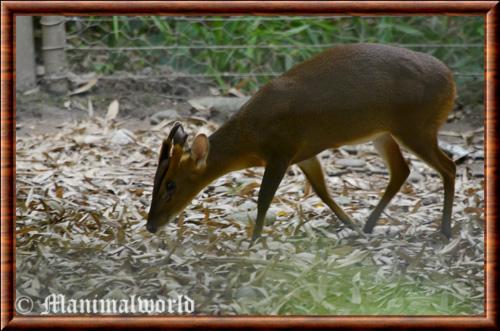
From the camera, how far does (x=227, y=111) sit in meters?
7.41

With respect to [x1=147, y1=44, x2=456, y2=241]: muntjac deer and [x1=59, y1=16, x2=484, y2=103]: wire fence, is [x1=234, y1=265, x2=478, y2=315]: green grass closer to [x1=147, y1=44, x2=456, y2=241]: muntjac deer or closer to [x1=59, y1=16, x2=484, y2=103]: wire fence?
[x1=147, y1=44, x2=456, y2=241]: muntjac deer

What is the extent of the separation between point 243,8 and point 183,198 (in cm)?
127

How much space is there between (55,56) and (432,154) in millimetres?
2865

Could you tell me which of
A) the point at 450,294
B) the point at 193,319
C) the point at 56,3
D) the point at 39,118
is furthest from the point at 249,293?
the point at 39,118

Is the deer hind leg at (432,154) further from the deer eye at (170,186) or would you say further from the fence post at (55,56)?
the fence post at (55,56)

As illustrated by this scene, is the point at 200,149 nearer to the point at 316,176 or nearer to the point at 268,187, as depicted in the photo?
the point at 268,187

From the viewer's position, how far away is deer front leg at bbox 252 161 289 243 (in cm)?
536

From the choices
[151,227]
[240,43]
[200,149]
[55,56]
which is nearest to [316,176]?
[200,149]

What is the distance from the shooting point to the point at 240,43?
6617 mm

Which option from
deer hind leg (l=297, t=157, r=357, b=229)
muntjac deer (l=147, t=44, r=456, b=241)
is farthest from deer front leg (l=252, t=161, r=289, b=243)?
deer hind leg (l=297, t=157, r=357, b=229)

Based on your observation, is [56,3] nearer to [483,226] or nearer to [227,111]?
[483,226]

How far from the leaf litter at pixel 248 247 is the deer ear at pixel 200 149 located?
25 centimetres

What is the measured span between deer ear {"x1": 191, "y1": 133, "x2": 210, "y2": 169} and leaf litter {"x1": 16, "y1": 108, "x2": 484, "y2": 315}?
248 mm

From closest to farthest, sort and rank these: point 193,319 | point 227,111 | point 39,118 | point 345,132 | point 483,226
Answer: point 193,319
point 483,226
point 345,132
point 39,118
point 227,111
